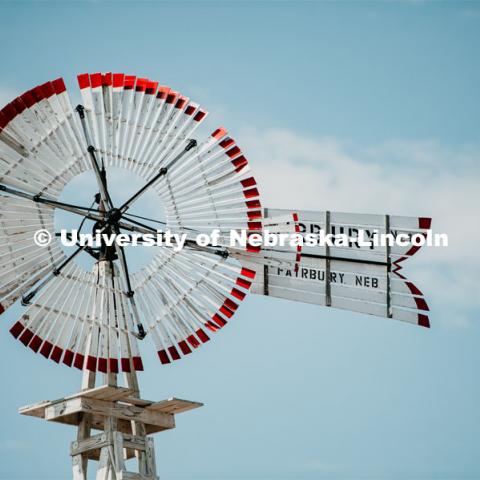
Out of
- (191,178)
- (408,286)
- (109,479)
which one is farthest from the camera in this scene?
(408,286)

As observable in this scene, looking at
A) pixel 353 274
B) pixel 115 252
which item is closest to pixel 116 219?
pixel 115 252

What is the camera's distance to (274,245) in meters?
18.5

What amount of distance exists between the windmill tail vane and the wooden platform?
40 centimetres

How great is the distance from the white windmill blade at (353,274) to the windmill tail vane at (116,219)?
1.61m

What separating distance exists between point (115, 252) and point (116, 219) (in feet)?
1.68

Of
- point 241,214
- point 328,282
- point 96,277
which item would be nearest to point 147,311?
point 96,277

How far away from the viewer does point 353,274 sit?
20.6 m

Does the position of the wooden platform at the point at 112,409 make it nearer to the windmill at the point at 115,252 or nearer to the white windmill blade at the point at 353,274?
A: the windmill at the point at 115,252

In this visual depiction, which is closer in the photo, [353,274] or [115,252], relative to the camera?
[115,252]

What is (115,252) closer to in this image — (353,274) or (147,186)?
(147,186)

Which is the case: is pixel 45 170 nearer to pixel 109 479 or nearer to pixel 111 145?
pixel 111 145

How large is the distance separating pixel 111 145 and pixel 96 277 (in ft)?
6.33

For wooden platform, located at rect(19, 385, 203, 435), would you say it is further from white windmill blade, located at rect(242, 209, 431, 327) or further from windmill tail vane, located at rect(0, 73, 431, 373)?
white windmill blade, located at rect(242, 209, 431, 327)

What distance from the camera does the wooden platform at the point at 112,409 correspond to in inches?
666
